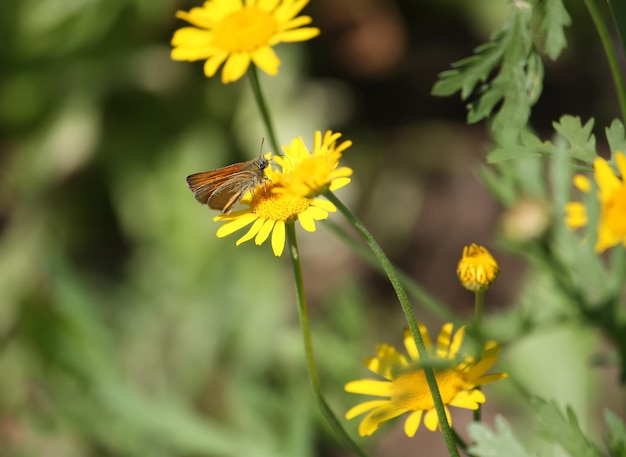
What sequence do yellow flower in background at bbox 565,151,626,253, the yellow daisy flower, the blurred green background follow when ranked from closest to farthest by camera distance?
1. yellow flower in background at bbox 565,151,626,253
2. the yellow daisy flower
3. the blurred green background

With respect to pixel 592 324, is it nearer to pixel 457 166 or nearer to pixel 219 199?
pixel 219 199

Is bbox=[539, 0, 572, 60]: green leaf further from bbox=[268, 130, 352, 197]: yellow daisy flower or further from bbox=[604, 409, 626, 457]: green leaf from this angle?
bbox=[604, 409, 626, 457]: green leaf

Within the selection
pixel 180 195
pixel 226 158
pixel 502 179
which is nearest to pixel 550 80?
pixel 226 158

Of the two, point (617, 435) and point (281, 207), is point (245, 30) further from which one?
point (617, 435)

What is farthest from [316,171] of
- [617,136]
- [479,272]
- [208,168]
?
[208,168]

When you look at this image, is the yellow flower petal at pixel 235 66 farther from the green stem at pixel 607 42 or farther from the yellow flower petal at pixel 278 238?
the green stem at pixel 607 42

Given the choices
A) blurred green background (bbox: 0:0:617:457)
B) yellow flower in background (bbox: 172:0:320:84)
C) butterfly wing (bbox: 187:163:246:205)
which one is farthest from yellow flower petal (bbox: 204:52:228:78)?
blurred green background (bbox: 0:0:617:457)

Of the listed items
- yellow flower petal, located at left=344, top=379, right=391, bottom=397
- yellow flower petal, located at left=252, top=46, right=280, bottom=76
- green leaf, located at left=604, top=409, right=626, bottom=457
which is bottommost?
green leaf, located at left=604, top=409, right=626, bottom=457
